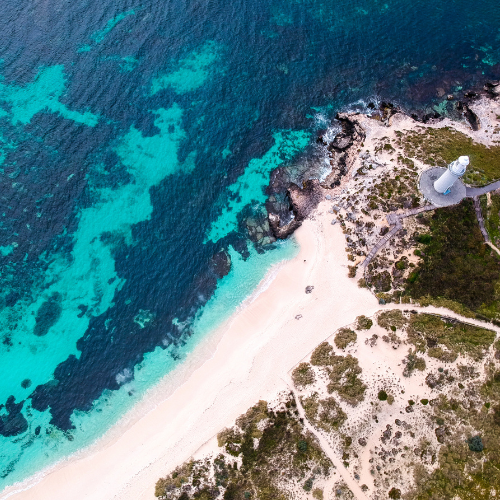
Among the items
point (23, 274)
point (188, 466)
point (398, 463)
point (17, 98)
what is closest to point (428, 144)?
point (398, 463)

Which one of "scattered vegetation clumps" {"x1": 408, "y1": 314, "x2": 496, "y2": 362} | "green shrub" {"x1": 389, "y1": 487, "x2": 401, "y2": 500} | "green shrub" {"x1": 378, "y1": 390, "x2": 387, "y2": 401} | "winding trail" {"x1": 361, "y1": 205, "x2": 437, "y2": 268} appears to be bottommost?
"green shrub" {"x1": 389, "y1": 487, "x2": 401, "y2": 500}

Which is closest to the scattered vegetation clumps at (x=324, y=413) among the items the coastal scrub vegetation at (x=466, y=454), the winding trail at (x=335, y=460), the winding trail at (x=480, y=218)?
the winding trail at (x=335, y=460)

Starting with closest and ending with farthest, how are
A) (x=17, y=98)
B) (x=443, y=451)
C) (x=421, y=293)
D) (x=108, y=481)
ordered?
(x=443, y=451) < (x=108, y=481) < (x=421, y=293) < (x=17, y=98)

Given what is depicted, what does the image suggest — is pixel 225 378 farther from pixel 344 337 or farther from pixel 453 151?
pixel 453 151

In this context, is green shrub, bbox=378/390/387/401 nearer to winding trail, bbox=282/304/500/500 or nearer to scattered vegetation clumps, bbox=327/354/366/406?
scattered vegetation clumps, bbox=327/354/366/406

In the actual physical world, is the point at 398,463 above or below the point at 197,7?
below

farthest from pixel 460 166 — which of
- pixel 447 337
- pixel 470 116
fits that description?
pixel 470 116

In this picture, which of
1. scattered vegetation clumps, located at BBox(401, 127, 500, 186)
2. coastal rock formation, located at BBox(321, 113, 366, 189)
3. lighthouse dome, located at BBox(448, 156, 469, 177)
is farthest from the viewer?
coastal rock formation, located at BBox(321, 113, 366, 189)

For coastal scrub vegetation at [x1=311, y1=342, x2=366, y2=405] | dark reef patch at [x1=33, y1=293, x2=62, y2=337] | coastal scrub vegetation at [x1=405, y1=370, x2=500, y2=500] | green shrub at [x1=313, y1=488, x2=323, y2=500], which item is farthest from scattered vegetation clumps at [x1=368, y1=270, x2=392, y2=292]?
dark reef patch at [x1=33, y1=293, x2=62, y2=337]

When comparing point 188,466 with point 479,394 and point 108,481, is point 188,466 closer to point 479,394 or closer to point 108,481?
point 108,481
